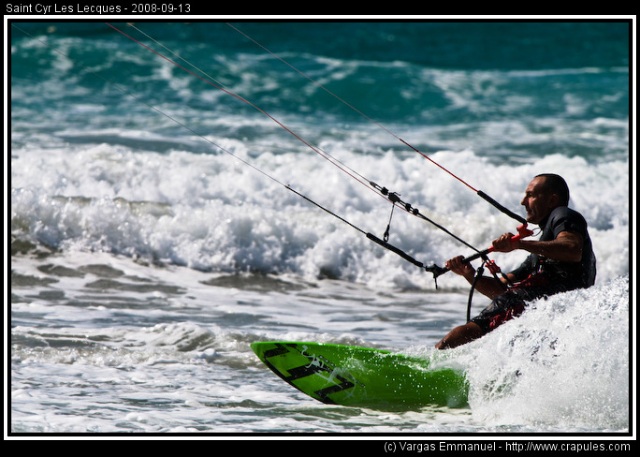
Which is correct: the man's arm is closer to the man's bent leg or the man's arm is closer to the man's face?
the man's face

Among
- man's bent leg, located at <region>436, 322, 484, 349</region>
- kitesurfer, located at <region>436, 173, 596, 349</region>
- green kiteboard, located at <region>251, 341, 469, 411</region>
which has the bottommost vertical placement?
green kiteboard, located at <region>251, 341, 469, 411</region>

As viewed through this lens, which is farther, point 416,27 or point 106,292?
point 416,27

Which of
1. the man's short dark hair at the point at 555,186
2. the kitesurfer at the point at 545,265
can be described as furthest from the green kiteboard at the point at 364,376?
the man's short dark hair at the point at 555,186

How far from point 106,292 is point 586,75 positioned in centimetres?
1544

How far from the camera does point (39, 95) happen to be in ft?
58.0

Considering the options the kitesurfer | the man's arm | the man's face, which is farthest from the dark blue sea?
the man's face

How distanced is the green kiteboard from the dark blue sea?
0.15m

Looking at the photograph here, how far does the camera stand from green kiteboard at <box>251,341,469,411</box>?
6.07 metres

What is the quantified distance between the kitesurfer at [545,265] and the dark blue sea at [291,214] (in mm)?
103

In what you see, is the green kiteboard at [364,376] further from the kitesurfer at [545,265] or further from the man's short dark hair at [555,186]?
the man's short dark hair at [555,186]

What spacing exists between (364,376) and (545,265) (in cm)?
142
